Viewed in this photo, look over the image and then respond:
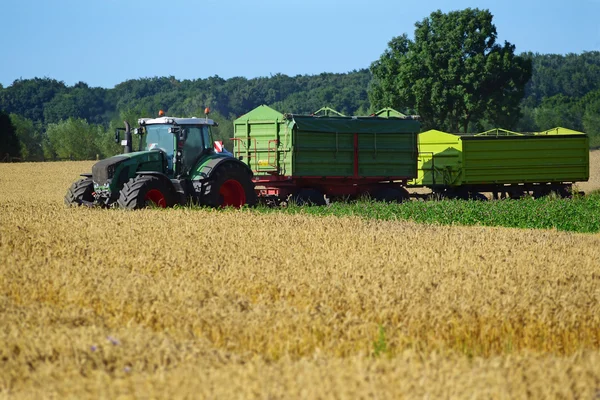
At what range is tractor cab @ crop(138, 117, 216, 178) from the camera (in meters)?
18.5

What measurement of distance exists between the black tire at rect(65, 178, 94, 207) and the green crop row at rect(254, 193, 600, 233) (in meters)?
3.60

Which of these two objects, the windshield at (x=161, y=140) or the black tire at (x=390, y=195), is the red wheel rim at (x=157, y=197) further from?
the black tire at (x=390, y=195)

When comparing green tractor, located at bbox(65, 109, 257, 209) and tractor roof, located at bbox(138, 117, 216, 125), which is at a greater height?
tractor roof, located at bbox(138, 117, 216, 125)

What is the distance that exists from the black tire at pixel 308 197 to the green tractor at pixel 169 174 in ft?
9.47

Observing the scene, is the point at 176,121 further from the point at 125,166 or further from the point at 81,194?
the point at 81,194

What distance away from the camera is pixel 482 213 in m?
20.1

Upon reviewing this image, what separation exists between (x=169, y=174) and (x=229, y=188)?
4.69 ft

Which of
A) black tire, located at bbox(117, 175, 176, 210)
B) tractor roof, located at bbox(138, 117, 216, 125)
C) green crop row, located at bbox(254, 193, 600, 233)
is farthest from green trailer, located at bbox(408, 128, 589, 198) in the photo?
black tire, located at bbox(117, 175, 176, 210)

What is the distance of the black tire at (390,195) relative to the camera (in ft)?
76.9

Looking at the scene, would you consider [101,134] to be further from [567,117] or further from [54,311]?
[54,311]

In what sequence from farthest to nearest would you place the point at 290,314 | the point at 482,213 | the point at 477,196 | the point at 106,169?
the point at 477,196 → the point at 482,213 → the point at 106,169 → the point at 290,314

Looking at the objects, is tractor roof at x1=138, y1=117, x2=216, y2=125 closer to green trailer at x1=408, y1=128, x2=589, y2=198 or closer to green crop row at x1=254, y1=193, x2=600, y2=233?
green crop row at x1=254, y1=193, x2=600, y2=233

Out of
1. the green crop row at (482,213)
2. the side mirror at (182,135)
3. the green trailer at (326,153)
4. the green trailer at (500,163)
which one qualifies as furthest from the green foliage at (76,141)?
the side mirror at (182,135)

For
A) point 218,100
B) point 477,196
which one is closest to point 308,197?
point 477,196
